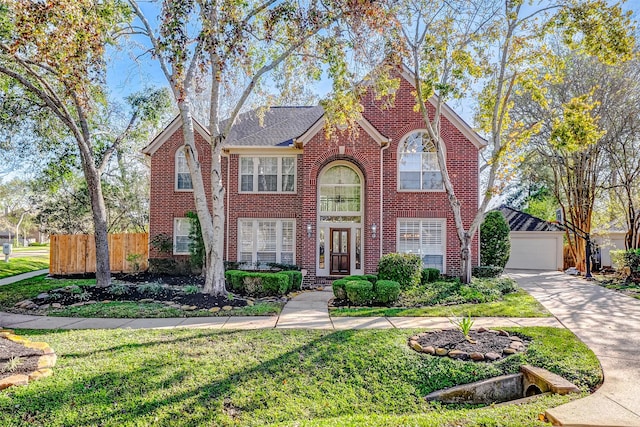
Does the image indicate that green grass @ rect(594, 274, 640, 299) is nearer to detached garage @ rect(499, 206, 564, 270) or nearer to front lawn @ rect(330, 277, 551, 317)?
front lawn @ rect(330, 277, 551, 317)

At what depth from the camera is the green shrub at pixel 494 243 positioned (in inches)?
627

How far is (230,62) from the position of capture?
9820 millimetres

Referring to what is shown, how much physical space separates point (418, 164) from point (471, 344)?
10120mm

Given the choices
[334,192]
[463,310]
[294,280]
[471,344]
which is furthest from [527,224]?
[471,344]

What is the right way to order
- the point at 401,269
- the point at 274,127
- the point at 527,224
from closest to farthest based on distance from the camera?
1. the point at 401,269
2. the point at 274,127
3. the point at 527,224

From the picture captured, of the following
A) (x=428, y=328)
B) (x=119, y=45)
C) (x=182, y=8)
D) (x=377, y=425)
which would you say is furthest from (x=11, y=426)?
(x=119, y=45)

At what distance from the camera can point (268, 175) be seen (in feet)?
52.4

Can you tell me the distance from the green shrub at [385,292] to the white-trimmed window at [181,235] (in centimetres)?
955

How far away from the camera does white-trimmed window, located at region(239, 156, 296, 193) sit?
15891 millimetres

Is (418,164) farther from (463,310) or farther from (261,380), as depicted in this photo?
(261,380)

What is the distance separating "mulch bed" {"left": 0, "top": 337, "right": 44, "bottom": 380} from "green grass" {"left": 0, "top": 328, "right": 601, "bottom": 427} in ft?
1.09

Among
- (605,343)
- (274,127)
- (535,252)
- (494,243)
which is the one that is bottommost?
(605,343)

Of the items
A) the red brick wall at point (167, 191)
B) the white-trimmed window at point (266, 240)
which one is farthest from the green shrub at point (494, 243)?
the red brick wall at point (167, 191)

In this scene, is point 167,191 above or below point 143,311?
above
